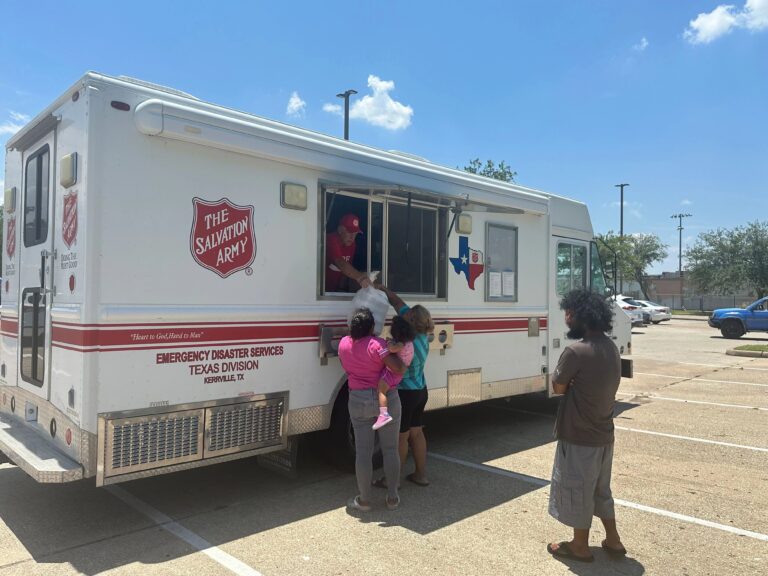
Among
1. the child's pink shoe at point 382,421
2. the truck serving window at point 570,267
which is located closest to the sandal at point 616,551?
the child's pink shoe at point 382,421

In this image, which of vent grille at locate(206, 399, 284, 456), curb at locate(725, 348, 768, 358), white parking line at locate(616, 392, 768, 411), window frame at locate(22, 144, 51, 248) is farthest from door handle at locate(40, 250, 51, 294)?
curb at locate(725, 348, 768, 358)

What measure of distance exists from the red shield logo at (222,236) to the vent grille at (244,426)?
1.02m

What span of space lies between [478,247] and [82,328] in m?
4.02

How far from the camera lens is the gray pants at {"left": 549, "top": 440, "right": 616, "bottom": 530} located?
3775 millimetres

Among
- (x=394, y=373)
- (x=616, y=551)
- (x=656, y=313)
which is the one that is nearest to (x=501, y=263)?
(x=394, y=373)

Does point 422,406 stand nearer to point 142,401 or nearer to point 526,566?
point 526,566

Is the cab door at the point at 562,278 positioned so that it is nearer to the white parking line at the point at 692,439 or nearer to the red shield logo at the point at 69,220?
the white parking line at the point at 692,439

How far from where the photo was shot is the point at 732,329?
22391 mm

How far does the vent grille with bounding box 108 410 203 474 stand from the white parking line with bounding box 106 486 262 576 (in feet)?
1.69

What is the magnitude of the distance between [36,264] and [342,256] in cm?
245

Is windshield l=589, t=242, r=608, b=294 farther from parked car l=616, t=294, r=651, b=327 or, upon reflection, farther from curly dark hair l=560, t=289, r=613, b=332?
parked car l=616, t=294, r=651, b=327

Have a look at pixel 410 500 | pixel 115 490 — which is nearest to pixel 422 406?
pixel 410 500

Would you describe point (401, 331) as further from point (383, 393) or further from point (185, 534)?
point (185, 534)

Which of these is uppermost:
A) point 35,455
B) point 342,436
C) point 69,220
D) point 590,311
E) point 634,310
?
point 69,220
